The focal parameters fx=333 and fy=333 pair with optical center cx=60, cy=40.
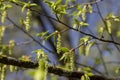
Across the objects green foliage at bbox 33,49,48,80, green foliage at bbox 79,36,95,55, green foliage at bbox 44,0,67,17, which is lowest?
green foliage at bbox 33,49,48,80

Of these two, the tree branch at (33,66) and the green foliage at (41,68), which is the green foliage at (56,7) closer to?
the green foliage at (41,68)

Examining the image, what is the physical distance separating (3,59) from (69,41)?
3.84 metres

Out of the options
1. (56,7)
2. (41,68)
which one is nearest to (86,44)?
(56,7)

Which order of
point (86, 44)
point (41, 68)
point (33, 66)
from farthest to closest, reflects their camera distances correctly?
point (33, 66) → point (86, 44) → point (41, 68)

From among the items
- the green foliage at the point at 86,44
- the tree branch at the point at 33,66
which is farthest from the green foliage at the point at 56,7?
the tree branch at the point at 33,66

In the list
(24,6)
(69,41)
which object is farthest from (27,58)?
(69,41)

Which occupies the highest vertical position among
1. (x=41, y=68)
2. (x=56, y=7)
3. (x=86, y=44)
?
(x=56, y=7)

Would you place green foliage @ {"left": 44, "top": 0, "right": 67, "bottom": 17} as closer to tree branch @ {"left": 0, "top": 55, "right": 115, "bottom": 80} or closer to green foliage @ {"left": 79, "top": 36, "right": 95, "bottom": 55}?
green foliage @ {"left": 79, "top": 36, "right": 95, "bottom": 55}

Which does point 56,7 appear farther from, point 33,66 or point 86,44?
point 33,66

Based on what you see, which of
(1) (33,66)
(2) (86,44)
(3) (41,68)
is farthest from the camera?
(1) (33,66)

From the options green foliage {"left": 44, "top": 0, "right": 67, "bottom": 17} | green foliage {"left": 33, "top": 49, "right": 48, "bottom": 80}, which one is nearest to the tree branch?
green foliage {"left": 33, "top": 49, "right": 48, "bottom": 80}

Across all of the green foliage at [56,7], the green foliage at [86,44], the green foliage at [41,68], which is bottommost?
the green foliage at [41,68]

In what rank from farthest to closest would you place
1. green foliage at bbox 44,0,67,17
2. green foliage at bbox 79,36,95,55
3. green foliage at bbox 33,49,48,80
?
green foliage at bbox 79,36,95,55, green foliage at bbox 44,0,67,17, green foliage at bbox 33,49,48,80

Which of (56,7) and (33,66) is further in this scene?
(33,66)
